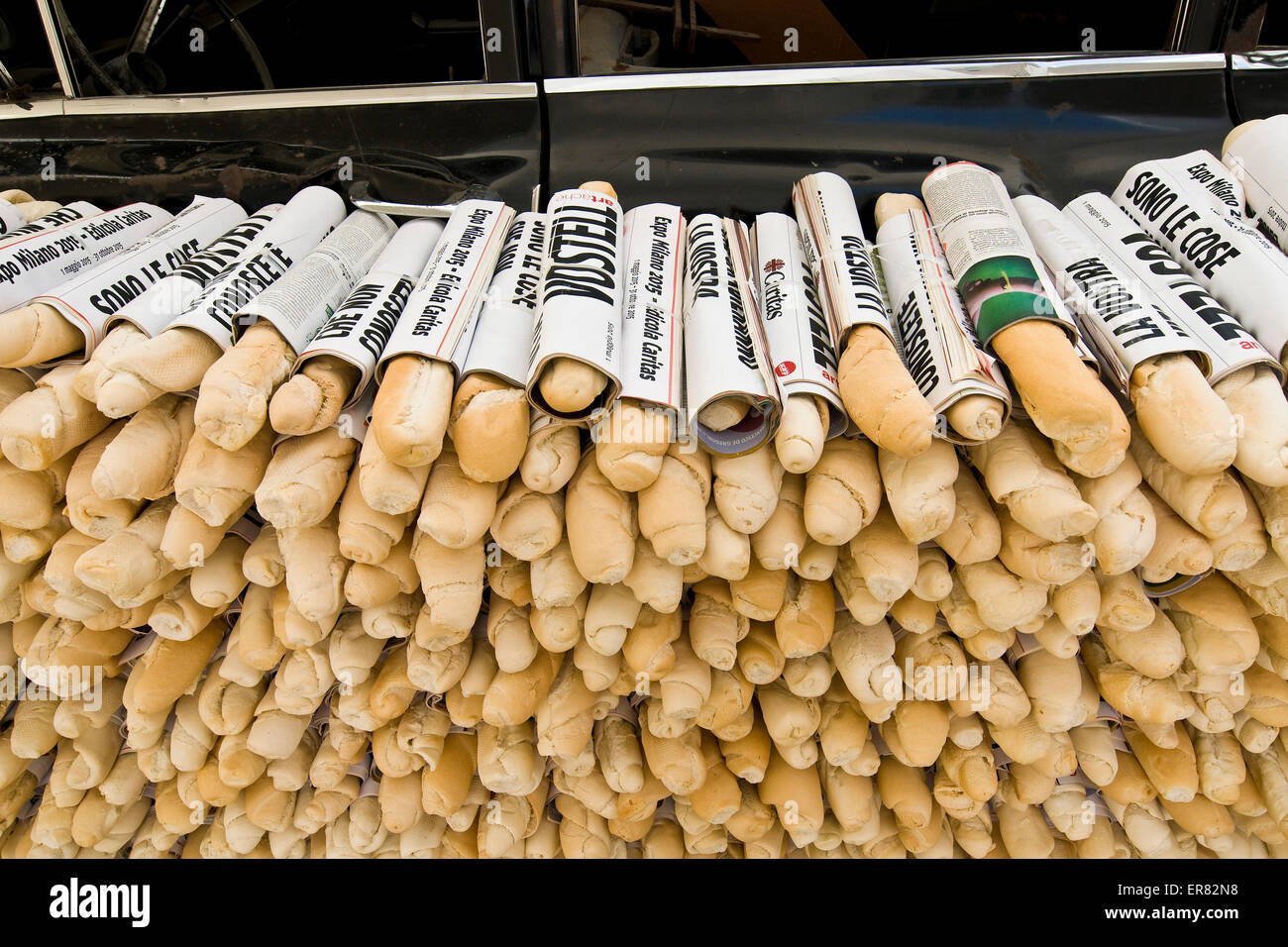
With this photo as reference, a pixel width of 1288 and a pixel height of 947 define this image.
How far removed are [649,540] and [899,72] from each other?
3.06 ft

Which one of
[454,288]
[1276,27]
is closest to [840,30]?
[1276,27]

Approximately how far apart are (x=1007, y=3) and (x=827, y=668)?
1583 millimetres

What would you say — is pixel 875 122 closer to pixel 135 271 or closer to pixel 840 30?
pixel 840 30

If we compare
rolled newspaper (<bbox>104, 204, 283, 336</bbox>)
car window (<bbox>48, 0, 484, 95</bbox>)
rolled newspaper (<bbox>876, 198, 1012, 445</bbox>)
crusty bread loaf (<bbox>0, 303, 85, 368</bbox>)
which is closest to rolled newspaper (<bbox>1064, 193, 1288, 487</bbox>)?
rolled newspaper (<bbox>876, 198, 1012, 445</bbox>)

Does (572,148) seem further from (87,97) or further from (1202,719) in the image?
(1202,719)

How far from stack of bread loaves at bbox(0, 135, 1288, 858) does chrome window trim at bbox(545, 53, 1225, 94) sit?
0.81ft

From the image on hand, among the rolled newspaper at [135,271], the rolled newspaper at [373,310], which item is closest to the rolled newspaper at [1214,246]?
the rolled newspaper at [373,310]

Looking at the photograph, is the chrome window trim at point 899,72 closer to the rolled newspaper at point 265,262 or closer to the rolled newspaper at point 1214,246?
the rolled newspaper at point 1214,246

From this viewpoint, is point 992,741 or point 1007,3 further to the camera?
point 1007,3

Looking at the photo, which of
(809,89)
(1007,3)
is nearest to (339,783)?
(809,89)

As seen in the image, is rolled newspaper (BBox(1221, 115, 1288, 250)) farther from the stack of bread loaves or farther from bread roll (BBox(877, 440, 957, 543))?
bread roll (BBox(877, 440, 957, 543))

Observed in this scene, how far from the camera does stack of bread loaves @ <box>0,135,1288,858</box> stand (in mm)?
803

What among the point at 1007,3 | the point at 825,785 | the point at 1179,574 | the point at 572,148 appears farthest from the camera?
the point at 1007,3

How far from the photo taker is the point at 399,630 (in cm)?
92
